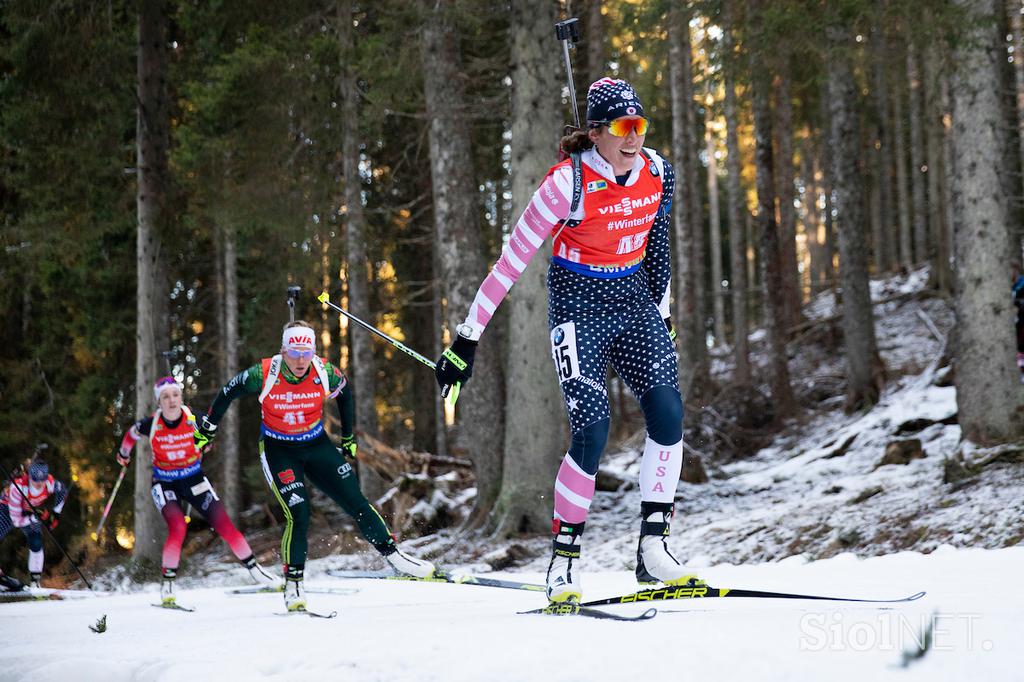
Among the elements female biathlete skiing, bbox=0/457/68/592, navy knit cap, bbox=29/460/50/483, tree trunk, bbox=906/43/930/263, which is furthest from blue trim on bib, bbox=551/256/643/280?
tree trunk, bbox=906/43/930/263

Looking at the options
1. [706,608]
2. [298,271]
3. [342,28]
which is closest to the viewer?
[706,608]

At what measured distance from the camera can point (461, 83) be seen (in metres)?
13.4

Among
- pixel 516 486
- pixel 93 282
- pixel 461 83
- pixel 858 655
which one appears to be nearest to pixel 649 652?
pixel 858 655

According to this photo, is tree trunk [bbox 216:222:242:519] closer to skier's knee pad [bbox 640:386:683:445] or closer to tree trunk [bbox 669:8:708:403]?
tree trunk [bbox 669:8:708:403]

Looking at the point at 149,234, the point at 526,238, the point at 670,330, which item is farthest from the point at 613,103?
the point at 149,234

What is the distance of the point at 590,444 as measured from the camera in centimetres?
504

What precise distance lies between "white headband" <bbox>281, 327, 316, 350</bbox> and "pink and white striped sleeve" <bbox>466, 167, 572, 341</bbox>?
304 cm

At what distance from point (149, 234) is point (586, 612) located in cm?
1277

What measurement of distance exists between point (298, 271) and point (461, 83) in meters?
7.92

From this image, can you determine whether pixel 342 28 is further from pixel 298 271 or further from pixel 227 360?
pixel 227 360

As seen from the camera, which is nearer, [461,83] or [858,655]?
[858,655]

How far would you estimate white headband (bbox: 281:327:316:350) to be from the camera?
7.78m

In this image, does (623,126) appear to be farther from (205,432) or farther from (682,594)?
(205,432)

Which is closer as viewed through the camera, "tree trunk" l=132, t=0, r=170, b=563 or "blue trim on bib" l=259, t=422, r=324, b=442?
"blue trim on bib" l=259, t=422, r=324, b=442
